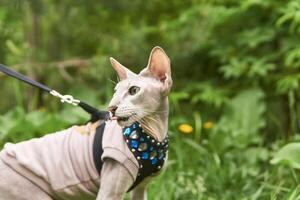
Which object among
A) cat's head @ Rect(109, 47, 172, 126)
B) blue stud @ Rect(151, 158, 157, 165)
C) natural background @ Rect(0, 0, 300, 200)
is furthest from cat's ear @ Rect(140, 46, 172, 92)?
natural background @ Rect(0, 0, 300, 200)

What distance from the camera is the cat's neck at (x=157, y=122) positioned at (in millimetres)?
2633

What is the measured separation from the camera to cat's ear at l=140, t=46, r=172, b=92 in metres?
2.54

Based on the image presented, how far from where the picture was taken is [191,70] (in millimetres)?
6113


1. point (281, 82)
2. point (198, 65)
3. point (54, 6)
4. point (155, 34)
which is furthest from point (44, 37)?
point (281, 82)

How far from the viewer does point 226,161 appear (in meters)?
4.46

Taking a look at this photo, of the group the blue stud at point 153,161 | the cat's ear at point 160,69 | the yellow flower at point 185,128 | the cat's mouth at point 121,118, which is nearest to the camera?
the cat's mouth at point 121,118

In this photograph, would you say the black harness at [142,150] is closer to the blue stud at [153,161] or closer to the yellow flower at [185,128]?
the blue stud at [153,161]

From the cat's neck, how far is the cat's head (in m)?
0.02

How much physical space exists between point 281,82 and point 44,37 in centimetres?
278

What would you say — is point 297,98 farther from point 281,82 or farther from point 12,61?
point 12,61

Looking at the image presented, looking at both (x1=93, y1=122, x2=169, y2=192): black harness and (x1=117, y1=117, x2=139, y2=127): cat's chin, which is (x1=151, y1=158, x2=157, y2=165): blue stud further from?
(x1=117, y1=117, x2=139, y2=127): cat's chin

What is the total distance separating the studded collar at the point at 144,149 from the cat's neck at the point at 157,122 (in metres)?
0.02

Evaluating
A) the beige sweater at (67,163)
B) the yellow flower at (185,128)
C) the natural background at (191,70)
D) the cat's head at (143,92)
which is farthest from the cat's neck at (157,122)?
the yellow flower at (185,128)

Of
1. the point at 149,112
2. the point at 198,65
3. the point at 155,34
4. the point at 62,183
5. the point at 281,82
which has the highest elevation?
the point at 155,34
